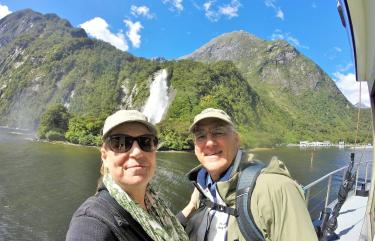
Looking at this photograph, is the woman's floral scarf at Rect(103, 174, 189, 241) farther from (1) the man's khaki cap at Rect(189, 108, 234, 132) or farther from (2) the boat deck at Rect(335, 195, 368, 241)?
Result: (2) the boat deck at Rect(335, 195, 368, 241)

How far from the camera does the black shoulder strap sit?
192cm

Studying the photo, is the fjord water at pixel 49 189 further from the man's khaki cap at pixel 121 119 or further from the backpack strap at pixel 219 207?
A: the man's khaki cap at pixel 121 119

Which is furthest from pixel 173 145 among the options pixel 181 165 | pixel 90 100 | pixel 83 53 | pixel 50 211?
pixel 83 53

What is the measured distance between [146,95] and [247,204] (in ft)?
358

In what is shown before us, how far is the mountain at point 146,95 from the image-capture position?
101 metres

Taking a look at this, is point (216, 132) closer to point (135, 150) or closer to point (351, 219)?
point (135, 150)

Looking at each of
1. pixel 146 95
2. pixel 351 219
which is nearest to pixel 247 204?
pixel 351 219

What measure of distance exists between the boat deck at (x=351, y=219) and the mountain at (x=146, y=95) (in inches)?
2416

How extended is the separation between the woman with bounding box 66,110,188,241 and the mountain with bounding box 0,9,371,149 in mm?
66090

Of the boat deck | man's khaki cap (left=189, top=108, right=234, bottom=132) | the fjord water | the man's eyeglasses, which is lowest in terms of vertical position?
the fjord water

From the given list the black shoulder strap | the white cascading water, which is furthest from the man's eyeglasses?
the white cascading water

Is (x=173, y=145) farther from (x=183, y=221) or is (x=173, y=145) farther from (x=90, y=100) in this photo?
(x=90, y=100)

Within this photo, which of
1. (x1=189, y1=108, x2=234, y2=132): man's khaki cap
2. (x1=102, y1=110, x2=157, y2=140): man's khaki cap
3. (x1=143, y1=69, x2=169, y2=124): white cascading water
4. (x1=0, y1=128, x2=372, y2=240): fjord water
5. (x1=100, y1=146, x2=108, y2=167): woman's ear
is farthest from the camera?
(x1=143, y1=69, x2=169, y2=124): white cascading water

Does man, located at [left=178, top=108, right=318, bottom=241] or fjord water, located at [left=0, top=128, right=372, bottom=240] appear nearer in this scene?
man, located at [left=178, top=108, right=318, bottom=241]
